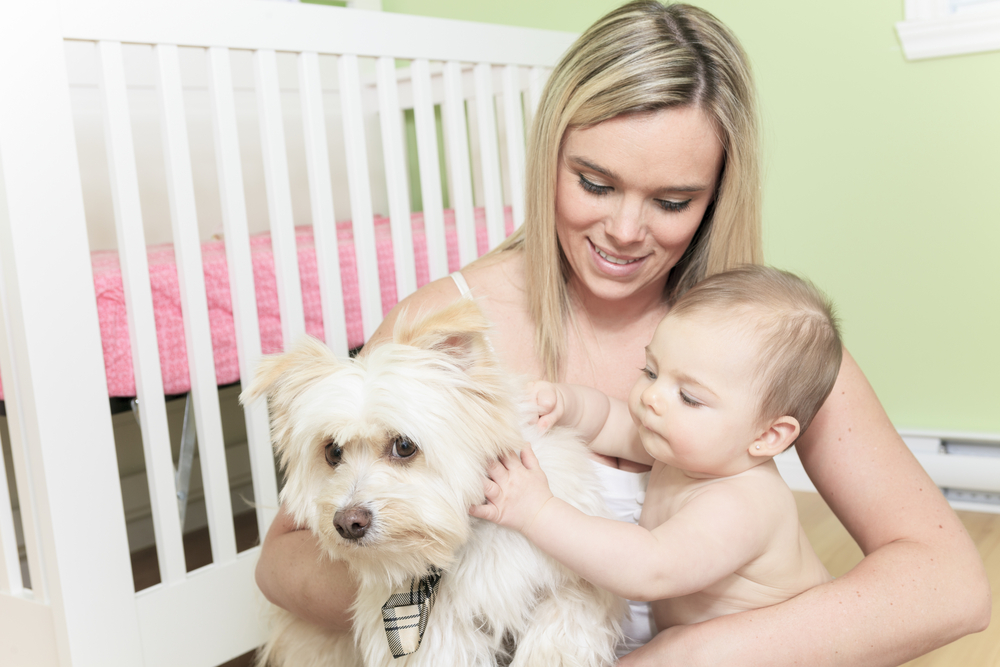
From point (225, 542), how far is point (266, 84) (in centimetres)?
95

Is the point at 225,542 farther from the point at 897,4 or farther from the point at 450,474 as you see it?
the point at 897,4

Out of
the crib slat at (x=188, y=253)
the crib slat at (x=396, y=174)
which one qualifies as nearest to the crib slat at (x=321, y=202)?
the crib slat at (x=396, y=174)

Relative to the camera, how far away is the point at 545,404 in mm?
1053

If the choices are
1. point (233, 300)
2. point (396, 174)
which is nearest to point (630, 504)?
point (233, 300)

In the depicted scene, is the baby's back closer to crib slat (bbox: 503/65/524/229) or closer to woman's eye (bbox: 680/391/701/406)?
woman's eye (bbox: 680/391/701/406)

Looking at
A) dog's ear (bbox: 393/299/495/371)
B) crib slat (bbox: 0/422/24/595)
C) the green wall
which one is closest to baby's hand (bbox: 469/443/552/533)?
dog's ear (bbox: 393/299/495/371)

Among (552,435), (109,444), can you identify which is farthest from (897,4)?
(109,444)

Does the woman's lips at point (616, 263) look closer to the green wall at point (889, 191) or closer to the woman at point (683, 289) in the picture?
the woman at point (683, 289)

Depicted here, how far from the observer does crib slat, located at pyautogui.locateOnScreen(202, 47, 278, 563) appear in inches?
63.8

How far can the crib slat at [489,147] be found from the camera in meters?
2.14

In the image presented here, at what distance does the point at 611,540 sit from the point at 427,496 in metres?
0.20

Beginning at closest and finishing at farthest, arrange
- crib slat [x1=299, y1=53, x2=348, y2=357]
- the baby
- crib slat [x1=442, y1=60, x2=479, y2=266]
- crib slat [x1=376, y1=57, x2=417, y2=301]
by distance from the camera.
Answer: the baby → crib slat [x1=299, y1=53, x2=348, y2=357] → crib slat [x1=376, y1=57, x2=417, y2=301] → crib slat [x1=442, y1=60, x2=479, y2=266]

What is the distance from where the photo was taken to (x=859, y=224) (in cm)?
251

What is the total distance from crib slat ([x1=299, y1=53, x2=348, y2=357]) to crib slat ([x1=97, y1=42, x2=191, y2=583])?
37 centimetres
